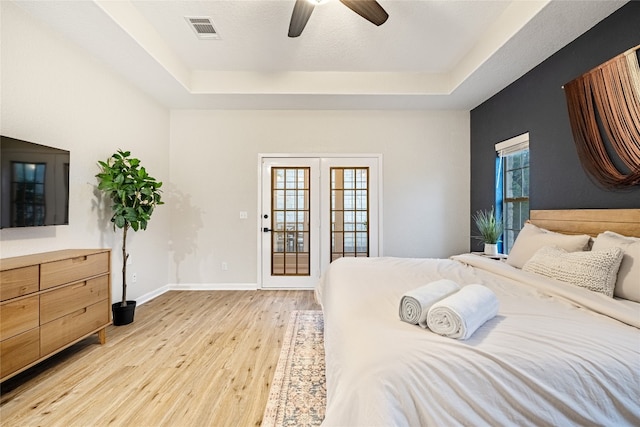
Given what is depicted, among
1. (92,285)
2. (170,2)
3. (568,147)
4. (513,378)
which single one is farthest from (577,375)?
(170,2)

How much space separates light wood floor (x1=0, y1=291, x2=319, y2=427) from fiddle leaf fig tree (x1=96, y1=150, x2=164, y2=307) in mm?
700

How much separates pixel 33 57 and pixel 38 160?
84 centimetres

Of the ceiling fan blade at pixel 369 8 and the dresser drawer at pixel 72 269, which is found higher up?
the ceiling fan blade at pixel 369 8

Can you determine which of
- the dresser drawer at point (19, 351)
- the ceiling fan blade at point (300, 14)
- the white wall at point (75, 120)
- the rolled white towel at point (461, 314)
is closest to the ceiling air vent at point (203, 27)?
the ceiling fan blade at point (300, 14)

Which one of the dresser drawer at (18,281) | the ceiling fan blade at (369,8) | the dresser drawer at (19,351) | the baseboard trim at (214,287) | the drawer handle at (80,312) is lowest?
the baseboard trim at (214,287)

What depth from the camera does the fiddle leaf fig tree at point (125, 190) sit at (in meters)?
2.82

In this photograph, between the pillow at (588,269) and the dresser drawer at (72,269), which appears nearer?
the pillow at (588,269)

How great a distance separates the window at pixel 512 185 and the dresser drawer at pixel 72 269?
4.32 metres

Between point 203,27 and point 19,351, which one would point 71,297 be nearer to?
point 19,351

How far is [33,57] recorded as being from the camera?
227 cm

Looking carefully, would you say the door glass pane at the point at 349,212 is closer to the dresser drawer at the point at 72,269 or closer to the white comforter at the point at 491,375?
the dresser drawer at the point at 72,269

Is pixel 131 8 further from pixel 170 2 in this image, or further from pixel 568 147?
pixel 568 147

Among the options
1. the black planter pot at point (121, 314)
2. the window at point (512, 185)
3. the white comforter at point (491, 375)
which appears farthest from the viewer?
the window at point (512, 185)

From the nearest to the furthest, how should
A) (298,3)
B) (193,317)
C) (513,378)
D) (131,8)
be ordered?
(513,378)
(298,3)
(131,8)
(193,317)
